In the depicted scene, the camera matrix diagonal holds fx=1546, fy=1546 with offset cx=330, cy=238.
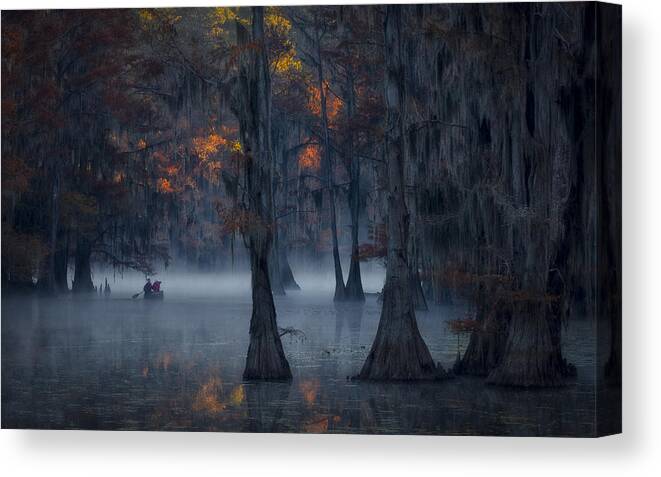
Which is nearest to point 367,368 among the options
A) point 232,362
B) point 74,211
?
point 232,362

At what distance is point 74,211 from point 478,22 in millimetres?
4090

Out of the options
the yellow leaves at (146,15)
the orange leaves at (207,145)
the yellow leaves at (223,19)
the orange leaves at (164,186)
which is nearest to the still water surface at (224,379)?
the orange leaves at (164,186)

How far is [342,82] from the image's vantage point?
14.0m

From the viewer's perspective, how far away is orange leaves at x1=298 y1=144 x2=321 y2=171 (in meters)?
14.0

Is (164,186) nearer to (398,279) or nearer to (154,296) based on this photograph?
(154,296)

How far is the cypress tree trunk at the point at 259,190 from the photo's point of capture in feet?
46.3

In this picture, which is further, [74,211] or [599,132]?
[74,211]

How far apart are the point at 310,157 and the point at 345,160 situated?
0.33 meters

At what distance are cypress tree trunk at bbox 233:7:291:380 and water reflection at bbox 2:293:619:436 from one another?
4.6 inches

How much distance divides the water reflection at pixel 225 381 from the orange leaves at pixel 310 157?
119 cm

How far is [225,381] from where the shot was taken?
14.1m

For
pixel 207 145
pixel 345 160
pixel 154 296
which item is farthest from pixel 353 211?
pixel 154 296

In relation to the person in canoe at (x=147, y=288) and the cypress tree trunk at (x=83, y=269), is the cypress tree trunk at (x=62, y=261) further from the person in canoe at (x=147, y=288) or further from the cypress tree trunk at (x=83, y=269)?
the person in canoe at (x=147, y=288)

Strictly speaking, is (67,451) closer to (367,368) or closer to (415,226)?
(367,368)
